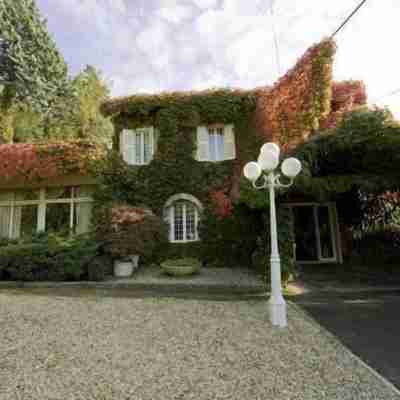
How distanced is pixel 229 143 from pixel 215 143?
1.82 feet

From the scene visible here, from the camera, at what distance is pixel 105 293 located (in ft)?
17.5

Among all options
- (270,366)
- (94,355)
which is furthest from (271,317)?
(94,355)

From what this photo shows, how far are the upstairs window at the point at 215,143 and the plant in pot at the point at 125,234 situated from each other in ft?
11.5

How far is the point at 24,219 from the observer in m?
9.48

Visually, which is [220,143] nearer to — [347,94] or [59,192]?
[347,94]

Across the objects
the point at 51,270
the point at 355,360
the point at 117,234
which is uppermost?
the point at 117,234

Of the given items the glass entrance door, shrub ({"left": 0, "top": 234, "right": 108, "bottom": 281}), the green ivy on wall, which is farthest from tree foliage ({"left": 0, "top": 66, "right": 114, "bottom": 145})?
the glass entrance door

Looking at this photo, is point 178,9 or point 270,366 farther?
point 178,9

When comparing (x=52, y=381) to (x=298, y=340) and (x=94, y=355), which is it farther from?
(x=298, y=340)

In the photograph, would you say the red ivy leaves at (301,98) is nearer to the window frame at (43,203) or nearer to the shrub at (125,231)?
the shrub at (125,231)

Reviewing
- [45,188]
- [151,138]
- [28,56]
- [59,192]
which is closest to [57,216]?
[59,192]

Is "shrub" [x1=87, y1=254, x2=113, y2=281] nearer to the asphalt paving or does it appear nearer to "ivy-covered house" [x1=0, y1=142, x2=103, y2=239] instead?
"ivy-covered house" [x1=0, y1=142, x2=103, y2=239]

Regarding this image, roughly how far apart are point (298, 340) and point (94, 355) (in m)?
2.65

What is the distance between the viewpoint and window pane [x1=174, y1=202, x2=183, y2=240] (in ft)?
27.5
